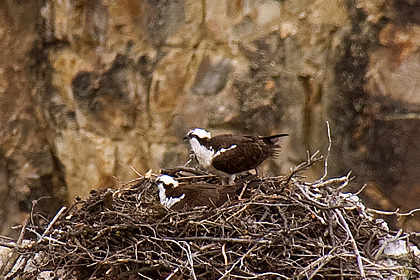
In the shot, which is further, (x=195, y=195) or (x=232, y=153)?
(x=232, y=153)

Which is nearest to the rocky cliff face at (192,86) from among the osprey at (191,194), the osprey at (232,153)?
the osprey at (232,153)

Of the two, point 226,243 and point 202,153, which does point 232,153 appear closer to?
point 202,153

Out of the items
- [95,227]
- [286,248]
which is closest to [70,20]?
[95,227]

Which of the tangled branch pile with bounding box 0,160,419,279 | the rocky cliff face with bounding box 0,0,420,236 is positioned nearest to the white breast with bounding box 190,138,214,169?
the tangled branch pile with bounding box 0,160,419,279

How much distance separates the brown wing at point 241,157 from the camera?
367cm

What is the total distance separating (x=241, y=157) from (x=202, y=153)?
0.22 meters

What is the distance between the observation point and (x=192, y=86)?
17.1ft

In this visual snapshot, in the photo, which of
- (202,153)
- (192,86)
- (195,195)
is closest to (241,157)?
(202,153)

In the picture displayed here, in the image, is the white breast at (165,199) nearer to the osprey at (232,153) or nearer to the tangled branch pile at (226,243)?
the tangled branch pile at (226,243)

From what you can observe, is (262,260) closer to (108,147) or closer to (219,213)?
(219,213)

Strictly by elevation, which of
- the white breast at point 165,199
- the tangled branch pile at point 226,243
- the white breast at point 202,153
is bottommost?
the tangled branch pile at point 226,243

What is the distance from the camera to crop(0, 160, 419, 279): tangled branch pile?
3.05m

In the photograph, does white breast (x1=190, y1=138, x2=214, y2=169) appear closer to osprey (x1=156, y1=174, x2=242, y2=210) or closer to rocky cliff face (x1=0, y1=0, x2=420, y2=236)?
osprey (x1=156, y1=174, x2=242, y2=210)

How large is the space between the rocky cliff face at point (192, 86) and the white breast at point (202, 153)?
4.22ft
